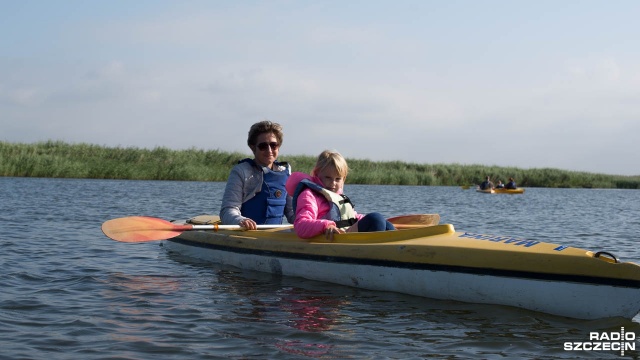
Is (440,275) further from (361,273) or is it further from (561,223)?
(561,223)

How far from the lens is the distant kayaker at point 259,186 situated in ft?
21.7

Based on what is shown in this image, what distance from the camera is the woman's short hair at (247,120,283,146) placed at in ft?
21.3

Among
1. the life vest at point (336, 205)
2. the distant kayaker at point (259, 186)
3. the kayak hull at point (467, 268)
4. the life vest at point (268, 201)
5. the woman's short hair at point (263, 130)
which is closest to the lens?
the kayak hull at point (467, 268)

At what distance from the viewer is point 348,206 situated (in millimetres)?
5977

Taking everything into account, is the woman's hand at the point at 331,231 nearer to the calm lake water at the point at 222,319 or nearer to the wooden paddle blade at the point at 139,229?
the calm lake water at the point at 222,319

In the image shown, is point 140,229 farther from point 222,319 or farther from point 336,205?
point 222,319

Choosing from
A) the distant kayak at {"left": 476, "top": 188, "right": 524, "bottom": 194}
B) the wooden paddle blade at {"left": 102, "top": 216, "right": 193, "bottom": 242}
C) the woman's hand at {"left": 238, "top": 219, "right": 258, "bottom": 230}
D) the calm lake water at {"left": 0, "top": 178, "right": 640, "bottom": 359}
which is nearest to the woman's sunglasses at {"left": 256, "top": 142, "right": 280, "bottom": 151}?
the woman's hand at {"left": 238, "top": 219, "right": 258, "bottom": 230}

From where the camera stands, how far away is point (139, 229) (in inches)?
276

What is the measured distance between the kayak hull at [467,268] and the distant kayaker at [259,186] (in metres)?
0.58

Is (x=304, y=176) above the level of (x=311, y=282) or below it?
above

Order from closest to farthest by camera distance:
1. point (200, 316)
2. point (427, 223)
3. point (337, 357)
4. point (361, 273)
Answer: point (337, 357) → point (200, 316) → point (361, 273) → point (427, 223)

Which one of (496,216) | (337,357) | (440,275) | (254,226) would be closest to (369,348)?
(337,357)

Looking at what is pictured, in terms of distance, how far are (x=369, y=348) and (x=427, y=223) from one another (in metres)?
3.51

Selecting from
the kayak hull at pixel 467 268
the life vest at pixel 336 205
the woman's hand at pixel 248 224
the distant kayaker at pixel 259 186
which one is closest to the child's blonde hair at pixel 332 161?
the life vest at pixel 336 205
